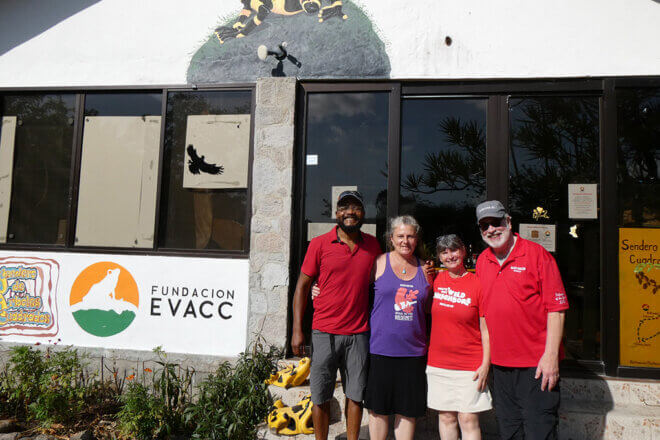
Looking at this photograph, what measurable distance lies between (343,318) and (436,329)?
68cm

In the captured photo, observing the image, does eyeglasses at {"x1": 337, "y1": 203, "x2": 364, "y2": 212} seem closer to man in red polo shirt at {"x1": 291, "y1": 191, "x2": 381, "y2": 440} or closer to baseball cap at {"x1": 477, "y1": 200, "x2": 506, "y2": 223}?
man in red polo shirt at {"x1": 291, "y1": 191, "x2": 381, "y2": 440}

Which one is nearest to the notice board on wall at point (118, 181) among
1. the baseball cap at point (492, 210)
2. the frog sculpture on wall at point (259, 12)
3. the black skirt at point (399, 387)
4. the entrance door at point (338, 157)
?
the frog sculpture on wall at point (259, 12)

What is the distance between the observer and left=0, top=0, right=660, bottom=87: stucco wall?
3.90 metres

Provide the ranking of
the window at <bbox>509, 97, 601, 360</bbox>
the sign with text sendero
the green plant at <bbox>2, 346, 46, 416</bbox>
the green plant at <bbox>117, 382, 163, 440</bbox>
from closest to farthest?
the green plant at <bbox>117, 382, 163, 440</bbox>, the green plant at <bbox>2, 346, 46, 416</bbox>, the window at <bbox>509, 97, 601, 360</bbox>, the sign with text sendero

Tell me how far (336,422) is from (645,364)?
2975 mm

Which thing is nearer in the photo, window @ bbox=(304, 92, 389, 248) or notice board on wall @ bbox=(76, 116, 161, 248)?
window @ bbox=(304, 92, 389, 248)

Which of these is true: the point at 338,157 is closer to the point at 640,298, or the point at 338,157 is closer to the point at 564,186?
the point at 564,186

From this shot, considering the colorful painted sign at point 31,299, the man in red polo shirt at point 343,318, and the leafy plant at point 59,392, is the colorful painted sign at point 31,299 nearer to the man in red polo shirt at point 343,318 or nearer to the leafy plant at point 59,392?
the leafy plant at point 59,392

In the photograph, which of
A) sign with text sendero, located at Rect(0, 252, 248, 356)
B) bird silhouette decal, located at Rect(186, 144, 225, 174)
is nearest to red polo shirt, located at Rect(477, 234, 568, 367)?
sign with text sendero, located at Rect(0, 252, 248, 356)

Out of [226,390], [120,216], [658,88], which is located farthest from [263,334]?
[658,88]

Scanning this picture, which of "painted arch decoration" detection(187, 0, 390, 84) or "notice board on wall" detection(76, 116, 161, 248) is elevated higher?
"painted arch decoration" detection(187, 0, 390, 84)

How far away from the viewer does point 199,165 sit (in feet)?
14.5

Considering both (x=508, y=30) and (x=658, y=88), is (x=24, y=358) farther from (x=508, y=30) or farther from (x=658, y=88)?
(x=658, y=88)

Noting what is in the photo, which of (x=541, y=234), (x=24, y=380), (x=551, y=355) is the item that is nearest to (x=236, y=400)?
(x=24, y=380)
